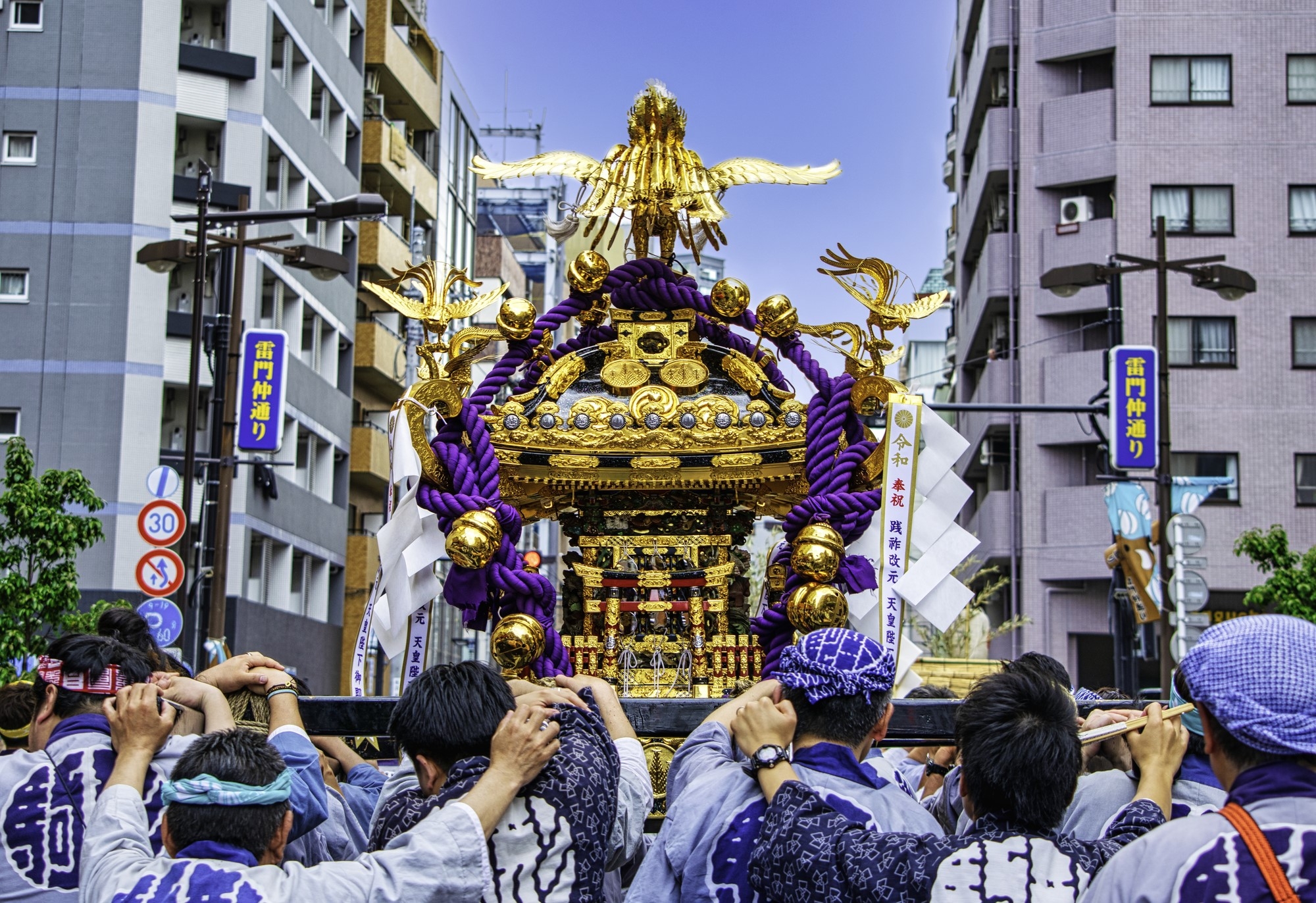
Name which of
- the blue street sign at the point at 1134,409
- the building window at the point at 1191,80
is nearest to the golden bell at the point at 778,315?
the blue street sign at the point at 1134,409

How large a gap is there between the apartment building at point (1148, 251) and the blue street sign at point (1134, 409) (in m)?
10.5

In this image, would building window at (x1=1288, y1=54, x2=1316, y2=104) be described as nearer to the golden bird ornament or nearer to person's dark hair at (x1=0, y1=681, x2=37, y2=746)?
the golden bird ornament

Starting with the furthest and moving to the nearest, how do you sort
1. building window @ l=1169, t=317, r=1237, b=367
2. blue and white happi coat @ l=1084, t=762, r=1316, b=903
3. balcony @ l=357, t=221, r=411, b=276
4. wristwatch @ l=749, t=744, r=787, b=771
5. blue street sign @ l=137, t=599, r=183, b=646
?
balcony @ l=357, t=221, r=411, b=276 → building window @ l=1169, t=317, r=1237, b=367 → blue street sign @ l=137, t=599, r=183, b=646 → wristwatch @ l=749, t=744, r=787, b=771 → blue and white happi coat @ l=1084, t=762, r=1316, b=903

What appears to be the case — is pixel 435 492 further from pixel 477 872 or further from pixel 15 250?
pixel 15 250

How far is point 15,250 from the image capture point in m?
26.7

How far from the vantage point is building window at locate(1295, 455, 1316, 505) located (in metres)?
29.6

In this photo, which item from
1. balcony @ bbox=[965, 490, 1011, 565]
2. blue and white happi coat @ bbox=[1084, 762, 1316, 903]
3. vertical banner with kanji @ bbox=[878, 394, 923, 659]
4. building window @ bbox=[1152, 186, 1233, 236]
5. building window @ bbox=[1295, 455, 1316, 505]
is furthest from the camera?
balcony @ bbox=[965, 490, 1011, 565]

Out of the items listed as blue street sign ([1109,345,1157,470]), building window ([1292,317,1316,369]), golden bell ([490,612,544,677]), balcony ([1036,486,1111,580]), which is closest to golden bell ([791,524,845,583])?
golden bell ([490,612,544,677])

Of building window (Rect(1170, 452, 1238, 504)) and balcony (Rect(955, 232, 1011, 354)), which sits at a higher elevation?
balcony (Rect(955, 232, 1011, 354))

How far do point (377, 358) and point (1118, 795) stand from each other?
110ft

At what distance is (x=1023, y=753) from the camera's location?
137 inches

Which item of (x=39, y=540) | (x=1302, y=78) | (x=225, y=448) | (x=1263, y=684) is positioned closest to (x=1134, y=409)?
(x=225, y=448)

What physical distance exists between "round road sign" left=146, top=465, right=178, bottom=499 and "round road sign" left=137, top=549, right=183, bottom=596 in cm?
96

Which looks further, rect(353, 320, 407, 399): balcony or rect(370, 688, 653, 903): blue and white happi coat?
rect(353, 320, 407, 399): balcony
